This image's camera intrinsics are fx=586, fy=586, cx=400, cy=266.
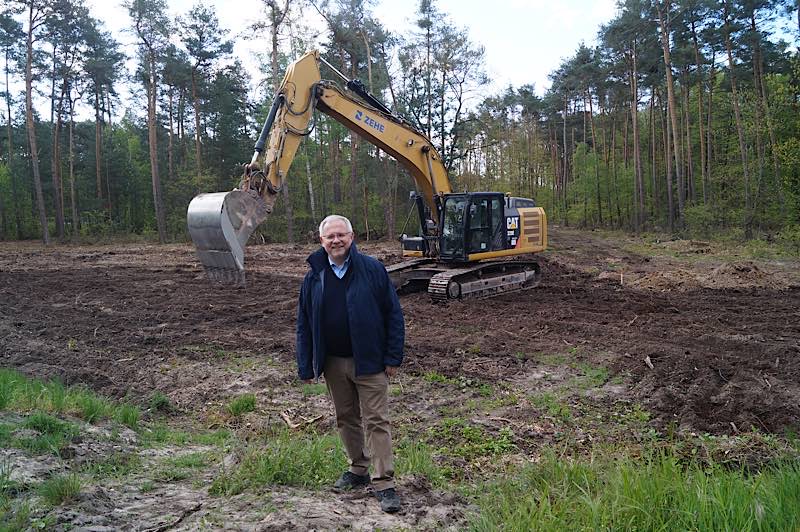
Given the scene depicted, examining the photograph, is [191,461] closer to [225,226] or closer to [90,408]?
[90,408]

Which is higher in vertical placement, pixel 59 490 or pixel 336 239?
pixel 336 239

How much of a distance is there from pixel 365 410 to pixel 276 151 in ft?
22.9

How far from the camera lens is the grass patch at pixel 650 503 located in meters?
2.66

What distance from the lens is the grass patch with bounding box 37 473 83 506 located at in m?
3.19

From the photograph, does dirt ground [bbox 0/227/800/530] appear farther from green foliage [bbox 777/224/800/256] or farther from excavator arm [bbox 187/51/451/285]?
green foliage [bbox 777/224/800/256]

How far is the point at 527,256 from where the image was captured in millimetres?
14906

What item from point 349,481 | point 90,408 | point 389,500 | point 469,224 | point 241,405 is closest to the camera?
point 389,500

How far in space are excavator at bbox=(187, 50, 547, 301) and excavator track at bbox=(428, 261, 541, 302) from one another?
0.07ft

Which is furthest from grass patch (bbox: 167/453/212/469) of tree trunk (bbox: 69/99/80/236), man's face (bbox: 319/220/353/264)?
tree trunk (bbox: 69/99/80/236)

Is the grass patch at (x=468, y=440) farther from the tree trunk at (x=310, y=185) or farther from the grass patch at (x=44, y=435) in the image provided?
the tree trunk at (x=310, y=185)

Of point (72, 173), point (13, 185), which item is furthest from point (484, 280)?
point (13, 185)

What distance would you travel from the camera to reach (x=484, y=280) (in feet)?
39.2

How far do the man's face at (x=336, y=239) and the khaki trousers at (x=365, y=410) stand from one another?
652 mm

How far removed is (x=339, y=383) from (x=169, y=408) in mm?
3009
